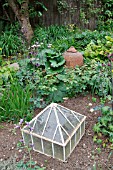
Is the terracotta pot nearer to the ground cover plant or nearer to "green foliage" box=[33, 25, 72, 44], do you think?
the ground cover plant

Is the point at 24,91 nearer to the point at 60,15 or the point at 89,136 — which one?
the point at 89,136

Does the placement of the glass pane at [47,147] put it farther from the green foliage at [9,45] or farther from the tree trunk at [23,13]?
the tree trunk at [23,13]

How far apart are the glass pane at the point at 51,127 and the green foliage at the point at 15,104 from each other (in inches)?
19.8

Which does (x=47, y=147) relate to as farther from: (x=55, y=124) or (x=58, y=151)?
(x=55, y=124)

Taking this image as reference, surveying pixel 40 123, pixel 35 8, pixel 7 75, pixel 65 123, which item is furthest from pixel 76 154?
pixel 35 8

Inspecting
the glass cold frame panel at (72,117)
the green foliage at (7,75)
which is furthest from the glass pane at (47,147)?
the green foliage at (7,75)

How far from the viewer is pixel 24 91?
267cm

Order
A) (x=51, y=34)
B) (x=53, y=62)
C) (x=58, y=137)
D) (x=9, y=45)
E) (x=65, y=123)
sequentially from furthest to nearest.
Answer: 1. (x=51, y=34)
2. (x=9, y=45)
3. (x=53, y=62)
4. (x=65, y=123)
5. (x=58, y=137)

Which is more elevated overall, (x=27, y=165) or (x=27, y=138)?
(x=27, y=138)

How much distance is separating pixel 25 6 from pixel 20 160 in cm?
408

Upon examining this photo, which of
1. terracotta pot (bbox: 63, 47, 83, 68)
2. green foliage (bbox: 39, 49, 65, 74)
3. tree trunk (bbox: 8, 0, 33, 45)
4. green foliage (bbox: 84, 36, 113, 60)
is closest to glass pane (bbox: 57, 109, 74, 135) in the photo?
green foliage (bbox: 39, 49, 65, 74)

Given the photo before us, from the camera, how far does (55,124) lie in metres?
2.00

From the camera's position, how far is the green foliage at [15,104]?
249cm

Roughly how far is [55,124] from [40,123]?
0.16 meters
